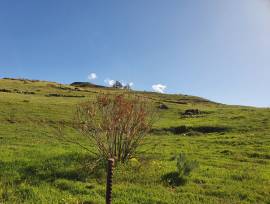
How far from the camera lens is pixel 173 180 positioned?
15742 millimetres

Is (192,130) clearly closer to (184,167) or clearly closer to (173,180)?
(184,167)

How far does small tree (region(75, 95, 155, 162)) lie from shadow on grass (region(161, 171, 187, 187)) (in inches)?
90.8

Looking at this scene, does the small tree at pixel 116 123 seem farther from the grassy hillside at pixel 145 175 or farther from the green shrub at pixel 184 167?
the green shrub at pixel 184 167

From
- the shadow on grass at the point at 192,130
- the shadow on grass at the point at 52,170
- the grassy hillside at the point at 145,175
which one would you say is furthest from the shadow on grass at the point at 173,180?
the shadow on grass at the point at 192,130

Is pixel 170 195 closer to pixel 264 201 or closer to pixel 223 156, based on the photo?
pixel 264 201

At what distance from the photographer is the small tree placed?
55.9ft

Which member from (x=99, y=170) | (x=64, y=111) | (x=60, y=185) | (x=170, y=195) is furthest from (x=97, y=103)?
(x=64, y=111)

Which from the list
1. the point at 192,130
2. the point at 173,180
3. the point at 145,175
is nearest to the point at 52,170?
the point at 145,175

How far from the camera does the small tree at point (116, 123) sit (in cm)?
1703

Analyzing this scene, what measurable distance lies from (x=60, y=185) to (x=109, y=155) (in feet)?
10.5

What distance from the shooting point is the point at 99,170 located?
1609cm

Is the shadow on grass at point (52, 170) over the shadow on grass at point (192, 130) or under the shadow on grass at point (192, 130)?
under

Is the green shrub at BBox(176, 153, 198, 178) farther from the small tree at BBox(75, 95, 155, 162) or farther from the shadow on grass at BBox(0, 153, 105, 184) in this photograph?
the shadow on grass at BBox(0, 153, 105, 184)

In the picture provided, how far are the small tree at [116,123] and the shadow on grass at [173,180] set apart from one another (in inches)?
90.8
